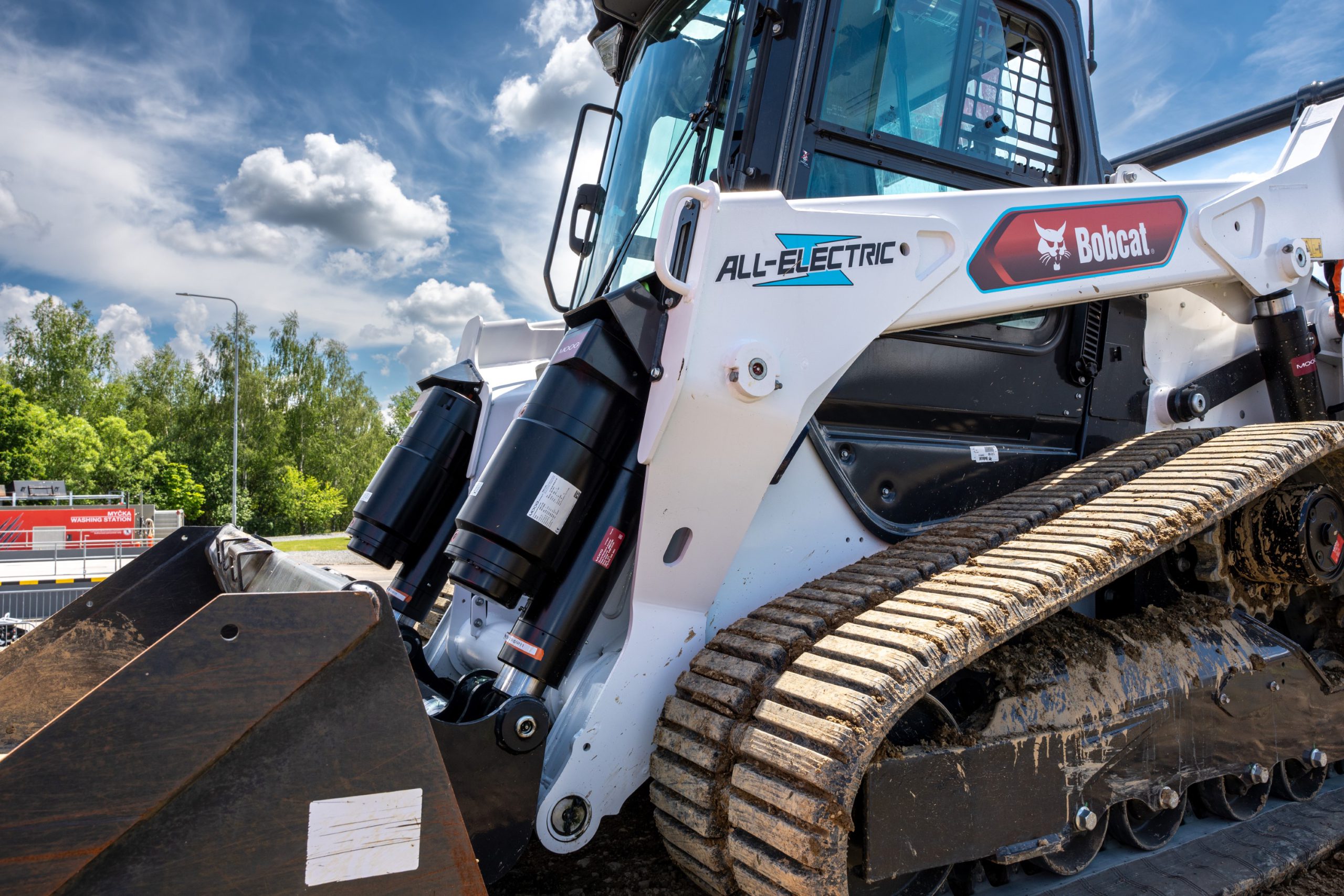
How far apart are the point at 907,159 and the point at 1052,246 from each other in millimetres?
530

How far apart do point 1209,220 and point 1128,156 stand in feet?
9.06

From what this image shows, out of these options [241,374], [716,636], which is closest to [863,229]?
[716,636]

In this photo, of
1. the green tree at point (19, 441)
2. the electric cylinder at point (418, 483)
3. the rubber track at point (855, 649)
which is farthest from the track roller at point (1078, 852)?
the green tree at point (19, 441)

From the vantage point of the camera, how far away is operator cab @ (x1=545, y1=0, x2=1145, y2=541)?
8.61 feet

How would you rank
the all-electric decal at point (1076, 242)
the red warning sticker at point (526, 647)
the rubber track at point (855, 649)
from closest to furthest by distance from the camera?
the rubber track at point (855, 649) < the red warning sticker at point (526, 647) < the all-electric decal at point (1076, 242)

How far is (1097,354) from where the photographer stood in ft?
10.6

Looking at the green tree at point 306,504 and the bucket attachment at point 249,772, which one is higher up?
the bucket attachment at point 249,772

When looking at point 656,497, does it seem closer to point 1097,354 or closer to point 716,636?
point 716,636

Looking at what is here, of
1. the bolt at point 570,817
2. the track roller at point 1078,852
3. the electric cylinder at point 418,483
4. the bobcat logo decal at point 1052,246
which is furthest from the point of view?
the electric cylinder at point 418,483

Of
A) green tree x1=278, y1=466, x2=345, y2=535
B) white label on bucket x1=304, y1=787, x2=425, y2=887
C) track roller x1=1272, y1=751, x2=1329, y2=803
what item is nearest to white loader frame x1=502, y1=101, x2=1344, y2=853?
white label on bucket x1=304, y1=787, x2=425, y2=887

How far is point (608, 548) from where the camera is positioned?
231cm

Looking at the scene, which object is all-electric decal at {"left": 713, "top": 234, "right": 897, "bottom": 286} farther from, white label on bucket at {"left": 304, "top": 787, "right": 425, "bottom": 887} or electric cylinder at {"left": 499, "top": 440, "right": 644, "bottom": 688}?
white label on bucket at {"left": 304, "top": 787, "right": 425, "bottom": 887}

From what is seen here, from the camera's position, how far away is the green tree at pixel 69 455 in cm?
4447

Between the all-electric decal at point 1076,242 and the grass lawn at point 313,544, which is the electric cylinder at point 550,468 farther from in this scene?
the grass lawn at point 313,544
